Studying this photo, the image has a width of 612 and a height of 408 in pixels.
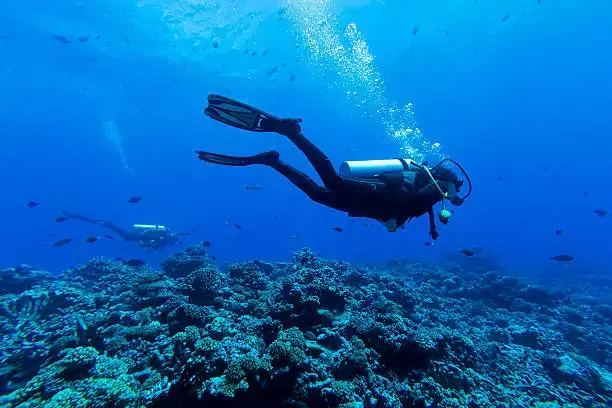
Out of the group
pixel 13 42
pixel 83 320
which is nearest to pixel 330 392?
pixel 83 320

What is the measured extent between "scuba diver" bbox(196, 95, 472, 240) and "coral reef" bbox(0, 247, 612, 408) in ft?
8.66

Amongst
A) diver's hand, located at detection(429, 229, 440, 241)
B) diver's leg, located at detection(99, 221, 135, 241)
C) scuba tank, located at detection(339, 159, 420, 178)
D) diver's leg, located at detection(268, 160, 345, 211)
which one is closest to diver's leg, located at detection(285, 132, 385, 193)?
diver's leg, located at detection(268, 160, 345, 211)

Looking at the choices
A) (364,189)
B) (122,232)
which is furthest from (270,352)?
(122,232)

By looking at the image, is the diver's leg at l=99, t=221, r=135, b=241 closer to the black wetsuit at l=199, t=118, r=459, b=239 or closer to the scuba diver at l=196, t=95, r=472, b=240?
the scuba diver at l=196, t=95, r=472, b=240

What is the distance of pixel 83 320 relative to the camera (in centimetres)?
838

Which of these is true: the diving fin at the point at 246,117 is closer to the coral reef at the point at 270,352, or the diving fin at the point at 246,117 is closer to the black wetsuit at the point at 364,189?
the black wetsuit at the point at 364,189

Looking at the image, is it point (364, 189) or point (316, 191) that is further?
point (316, 191)

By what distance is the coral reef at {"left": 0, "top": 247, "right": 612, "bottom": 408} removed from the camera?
4.67m

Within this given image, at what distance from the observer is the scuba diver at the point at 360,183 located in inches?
220

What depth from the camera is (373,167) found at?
6.30 metres

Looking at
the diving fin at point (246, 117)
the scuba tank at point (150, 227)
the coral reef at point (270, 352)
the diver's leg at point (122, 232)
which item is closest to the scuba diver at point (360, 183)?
the diving fin at point (246, 117)

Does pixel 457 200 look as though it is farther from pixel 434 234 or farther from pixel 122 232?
pixel 122 232

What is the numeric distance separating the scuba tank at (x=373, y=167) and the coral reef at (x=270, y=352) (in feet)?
10.5

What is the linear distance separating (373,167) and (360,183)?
2.97ft
